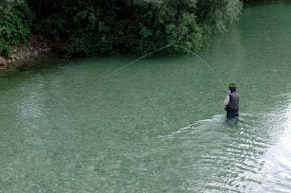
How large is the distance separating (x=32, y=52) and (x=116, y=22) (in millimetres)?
4248

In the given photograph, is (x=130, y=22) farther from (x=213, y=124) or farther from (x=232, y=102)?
(x=232, y=102)

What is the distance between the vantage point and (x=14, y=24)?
1706cm

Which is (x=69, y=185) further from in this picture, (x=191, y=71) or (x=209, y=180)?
(x=191, y=71)

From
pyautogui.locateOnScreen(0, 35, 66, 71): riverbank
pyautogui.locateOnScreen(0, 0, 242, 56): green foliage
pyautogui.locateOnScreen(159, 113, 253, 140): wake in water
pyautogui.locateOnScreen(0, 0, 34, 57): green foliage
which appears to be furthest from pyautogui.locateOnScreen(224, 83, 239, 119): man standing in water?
pyautogui.locateOnScreen(0, 0, 34, 57): green foliage

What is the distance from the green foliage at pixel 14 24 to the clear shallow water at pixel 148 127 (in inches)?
88.0

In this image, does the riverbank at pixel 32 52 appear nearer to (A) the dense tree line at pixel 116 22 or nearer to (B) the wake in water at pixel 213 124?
(A) the dense tree line at pixel 116 22

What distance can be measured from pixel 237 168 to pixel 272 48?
1073 centimetres

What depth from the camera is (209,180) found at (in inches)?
301

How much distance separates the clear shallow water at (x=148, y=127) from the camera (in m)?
7.86

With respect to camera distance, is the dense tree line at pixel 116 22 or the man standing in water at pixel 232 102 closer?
the man standing in water at pixel 232 102

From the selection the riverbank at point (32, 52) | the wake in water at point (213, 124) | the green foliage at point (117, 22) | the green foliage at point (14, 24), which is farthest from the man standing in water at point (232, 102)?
the green foliage at point (14, 24)

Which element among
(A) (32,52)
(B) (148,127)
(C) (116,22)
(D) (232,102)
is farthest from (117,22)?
(D) (232,102)

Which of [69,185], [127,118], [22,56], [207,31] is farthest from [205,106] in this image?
[22,56]

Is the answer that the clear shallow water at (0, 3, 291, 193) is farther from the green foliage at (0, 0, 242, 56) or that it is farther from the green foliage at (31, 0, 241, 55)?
the green foliage at (0, 0, 242, 56)
